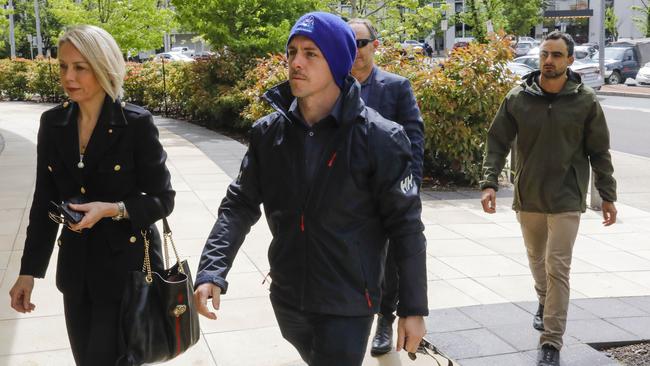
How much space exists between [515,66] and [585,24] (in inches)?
2278

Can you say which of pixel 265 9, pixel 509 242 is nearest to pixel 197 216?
pixel 509 242

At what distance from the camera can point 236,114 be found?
17.2 metres

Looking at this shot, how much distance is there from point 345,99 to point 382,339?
7.50ft

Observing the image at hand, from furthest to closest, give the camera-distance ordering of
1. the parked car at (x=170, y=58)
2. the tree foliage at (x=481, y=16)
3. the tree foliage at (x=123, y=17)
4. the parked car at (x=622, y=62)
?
the parked car at (x=622, y=62) → the tree foliage at (x=481, y=16) → the tree foliage at (x=123, y=17) → the parked car at (x=170, y=58)

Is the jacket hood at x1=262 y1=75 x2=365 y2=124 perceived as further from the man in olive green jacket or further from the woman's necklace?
the man in olive green jacket

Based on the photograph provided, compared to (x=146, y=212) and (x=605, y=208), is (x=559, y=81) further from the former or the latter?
(x=146, y=212)

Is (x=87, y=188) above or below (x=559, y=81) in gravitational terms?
below

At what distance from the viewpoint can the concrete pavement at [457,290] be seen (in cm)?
479

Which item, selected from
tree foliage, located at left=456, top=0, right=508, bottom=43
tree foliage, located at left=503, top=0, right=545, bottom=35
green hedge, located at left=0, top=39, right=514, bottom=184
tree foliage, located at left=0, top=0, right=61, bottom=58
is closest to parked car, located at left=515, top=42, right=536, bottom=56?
tree foliage, located at left=503, top=0, right=545, bottom=35

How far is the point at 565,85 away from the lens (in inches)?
185

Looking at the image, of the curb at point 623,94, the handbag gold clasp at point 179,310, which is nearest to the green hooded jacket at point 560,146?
the handbag gold clasp at point 179,310

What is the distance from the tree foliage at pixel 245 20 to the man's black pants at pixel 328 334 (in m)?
14.9

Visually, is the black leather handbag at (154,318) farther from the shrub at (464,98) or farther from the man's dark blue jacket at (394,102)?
the shrub at (464,98)

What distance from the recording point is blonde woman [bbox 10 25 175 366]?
10.1 ft
